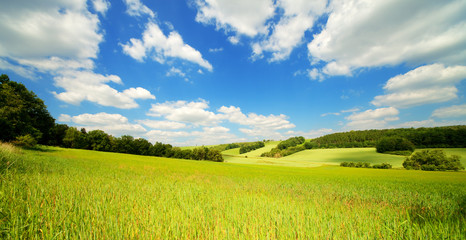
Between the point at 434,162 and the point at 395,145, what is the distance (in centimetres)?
2802

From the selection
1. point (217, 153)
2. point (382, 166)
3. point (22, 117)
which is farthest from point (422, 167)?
point (22, 117)

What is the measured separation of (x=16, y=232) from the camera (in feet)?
6.82

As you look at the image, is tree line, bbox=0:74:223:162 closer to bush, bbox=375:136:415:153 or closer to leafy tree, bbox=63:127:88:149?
leafy tree, bbox=63:127:88:149

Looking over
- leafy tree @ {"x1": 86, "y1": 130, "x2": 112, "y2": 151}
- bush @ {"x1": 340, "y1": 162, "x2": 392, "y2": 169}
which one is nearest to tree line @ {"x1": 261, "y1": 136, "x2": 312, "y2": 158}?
bush @ {"x1": 340, "y1": 162, "x2": 392, "y2": 169}

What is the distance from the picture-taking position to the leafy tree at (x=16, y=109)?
27484mm

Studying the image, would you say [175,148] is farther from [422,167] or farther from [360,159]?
[422,167]

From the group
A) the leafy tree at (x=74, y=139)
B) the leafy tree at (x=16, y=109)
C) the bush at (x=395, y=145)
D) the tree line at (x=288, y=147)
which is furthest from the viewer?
the tree line at (x=288, y=147)

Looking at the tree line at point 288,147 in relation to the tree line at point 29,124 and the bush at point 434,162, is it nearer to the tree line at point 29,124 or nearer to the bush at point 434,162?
the bush at point 434,162

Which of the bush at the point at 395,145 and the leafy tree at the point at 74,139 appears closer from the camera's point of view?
the leafy tree at the point at 74,139

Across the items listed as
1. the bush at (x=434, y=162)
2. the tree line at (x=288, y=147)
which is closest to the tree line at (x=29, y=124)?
the tree line at (x=288, y=147)

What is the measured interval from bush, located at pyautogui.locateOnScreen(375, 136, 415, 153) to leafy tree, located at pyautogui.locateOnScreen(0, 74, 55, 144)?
119791 mm

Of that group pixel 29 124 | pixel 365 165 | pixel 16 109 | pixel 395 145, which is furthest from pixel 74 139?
pixel 395 145

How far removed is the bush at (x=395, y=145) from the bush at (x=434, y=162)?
2459cm

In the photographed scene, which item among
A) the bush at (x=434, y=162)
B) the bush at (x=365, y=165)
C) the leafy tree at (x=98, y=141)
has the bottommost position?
the bush at (x=365, y=165)
